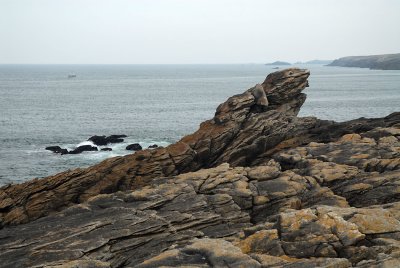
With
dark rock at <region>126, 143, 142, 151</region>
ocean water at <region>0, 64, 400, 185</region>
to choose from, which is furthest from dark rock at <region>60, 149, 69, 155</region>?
dark rock at <region>126, 143, 142, 151</region>

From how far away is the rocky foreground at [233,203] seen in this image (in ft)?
68.5

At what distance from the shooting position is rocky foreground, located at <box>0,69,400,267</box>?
2089cm

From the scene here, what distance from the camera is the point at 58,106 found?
153 m

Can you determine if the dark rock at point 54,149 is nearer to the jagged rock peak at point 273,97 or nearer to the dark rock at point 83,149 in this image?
the dark rock at point 83,149

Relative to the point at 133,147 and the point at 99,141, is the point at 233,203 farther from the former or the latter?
the point at 99,141

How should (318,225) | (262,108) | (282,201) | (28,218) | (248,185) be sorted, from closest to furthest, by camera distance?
(318,225) < (282,201) < (248,185) < (28,218) < (262,108)

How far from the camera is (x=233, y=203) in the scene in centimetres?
3061

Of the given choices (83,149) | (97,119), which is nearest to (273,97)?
(83,149)

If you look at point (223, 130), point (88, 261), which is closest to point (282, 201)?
point (88, 261)

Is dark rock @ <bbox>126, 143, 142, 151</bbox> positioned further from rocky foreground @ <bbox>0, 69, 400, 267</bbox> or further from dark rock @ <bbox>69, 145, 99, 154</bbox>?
rocky foreground @ <bbox>0, 69, 400, 267</bbox>

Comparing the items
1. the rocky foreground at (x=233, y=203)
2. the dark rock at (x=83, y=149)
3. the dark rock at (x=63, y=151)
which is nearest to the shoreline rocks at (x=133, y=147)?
the dark rock at (x=83, y=149)

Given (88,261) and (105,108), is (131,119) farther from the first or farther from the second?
(88,261)

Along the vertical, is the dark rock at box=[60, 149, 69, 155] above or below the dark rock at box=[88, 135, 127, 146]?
below

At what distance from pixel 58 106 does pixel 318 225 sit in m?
144
